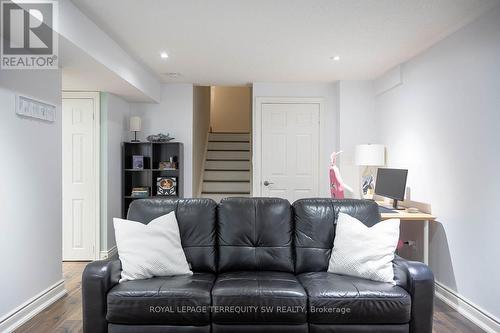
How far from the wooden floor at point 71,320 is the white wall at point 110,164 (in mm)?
1200

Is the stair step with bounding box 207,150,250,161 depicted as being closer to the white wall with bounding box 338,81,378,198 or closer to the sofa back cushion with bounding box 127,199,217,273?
the white wall with bounding box 338,81,378,198

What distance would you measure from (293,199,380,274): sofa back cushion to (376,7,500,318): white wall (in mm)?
847

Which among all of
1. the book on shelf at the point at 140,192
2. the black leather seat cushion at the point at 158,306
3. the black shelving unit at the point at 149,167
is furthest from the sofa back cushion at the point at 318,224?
the book on shelf at the point at 140,192

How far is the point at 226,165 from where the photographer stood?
6.62m

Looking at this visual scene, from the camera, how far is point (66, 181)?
4141 millimetres

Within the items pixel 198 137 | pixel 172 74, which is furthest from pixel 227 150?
pixel 172 74

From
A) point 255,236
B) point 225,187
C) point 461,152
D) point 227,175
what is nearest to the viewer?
point 255,236

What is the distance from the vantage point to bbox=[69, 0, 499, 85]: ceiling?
2.51 metres

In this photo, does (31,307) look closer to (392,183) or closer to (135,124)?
(135,124)

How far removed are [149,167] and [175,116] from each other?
2.84 feet

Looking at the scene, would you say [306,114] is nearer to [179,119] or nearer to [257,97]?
[257,97]

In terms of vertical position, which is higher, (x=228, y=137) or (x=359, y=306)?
(x=228, y=137)

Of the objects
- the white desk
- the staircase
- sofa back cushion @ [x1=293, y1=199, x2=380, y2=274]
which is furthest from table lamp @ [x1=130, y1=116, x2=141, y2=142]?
the white desk

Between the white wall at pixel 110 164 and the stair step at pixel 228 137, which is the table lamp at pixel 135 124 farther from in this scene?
the stair step at pixel 228 137
